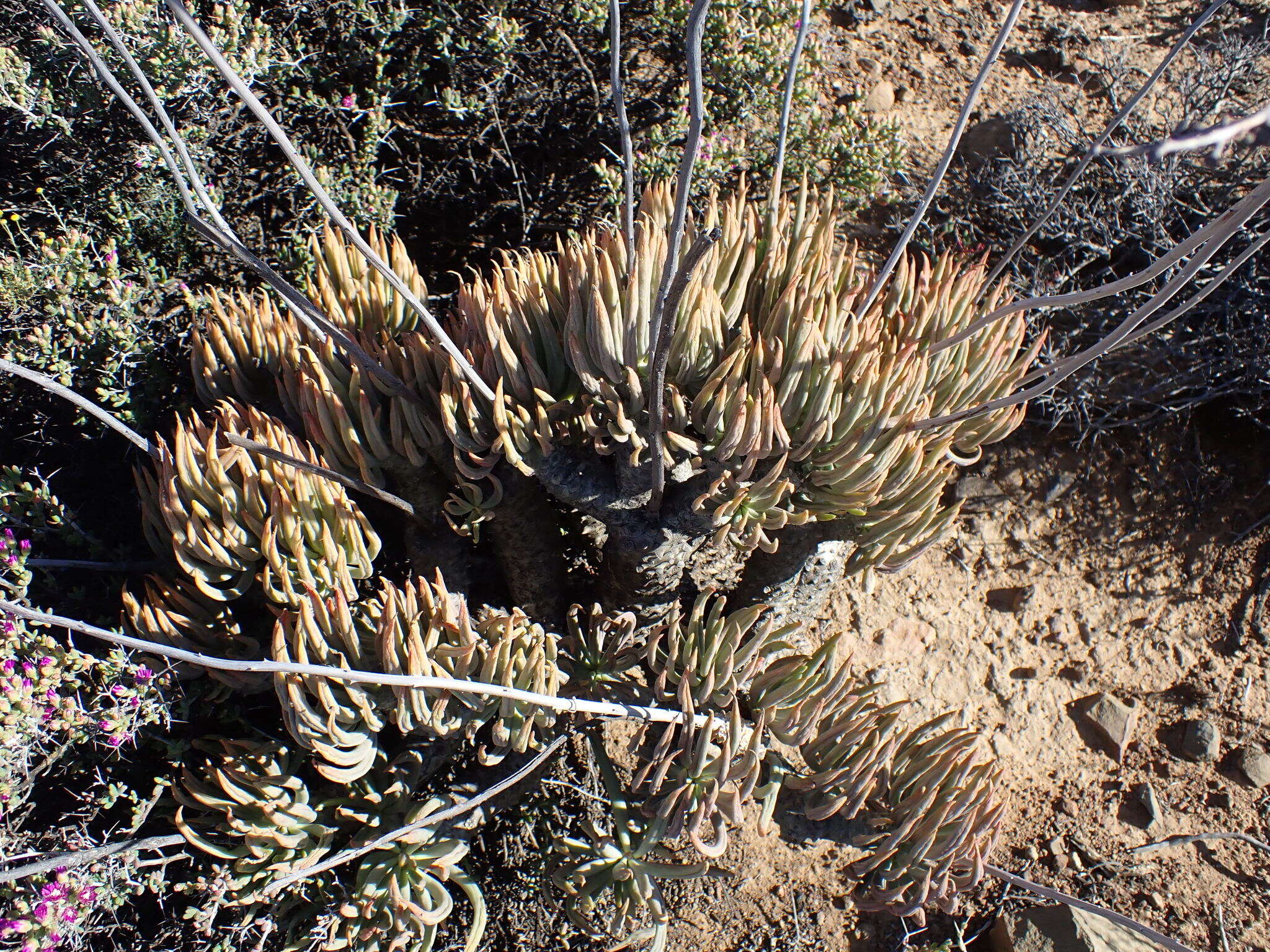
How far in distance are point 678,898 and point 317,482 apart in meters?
1.67

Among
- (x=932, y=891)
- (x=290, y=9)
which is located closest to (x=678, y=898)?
(x=932, y=891)

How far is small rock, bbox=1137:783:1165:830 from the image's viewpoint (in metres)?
2.76

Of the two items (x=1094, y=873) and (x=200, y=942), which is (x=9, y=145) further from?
(x=1094, y=873)

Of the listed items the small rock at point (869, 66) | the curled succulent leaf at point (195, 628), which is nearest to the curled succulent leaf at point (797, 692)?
the curled succulent leaf at point (195, 628)

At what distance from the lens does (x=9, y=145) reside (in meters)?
3.23

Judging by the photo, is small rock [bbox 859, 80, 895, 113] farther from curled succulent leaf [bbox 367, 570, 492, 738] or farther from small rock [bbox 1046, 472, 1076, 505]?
curled succulent leaf [bbox 367, 570, 492, 738]

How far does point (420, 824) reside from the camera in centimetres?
204

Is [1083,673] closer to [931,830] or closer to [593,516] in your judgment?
[931,830]

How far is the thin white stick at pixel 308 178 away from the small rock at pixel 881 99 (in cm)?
300

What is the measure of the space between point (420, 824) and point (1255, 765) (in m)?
2.67

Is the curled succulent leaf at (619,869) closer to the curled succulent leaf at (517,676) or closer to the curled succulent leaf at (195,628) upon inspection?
the curled succulent leaf at (517,676)

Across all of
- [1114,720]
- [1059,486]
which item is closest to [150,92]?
[1059,486]

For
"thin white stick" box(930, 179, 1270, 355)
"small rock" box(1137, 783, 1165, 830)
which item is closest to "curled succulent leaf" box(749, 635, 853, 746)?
"thin white stick" box(930, 179, 1270, 355)

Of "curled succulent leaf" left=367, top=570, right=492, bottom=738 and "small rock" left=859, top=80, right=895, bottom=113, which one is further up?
"small rock" left=859, top=80, right=895, bottom=113
